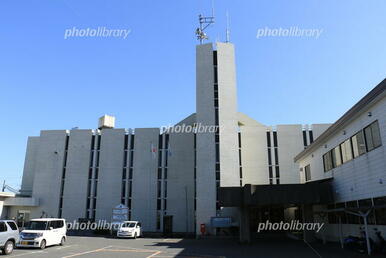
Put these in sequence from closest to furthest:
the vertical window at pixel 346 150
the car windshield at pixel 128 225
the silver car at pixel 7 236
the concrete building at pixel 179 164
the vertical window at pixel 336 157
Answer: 1. the silver car at pixel 7 236
2. the vertical window at pixel 346 150
3. the vertical window at pixel 336 157
4. the car windshield at pixel 128 225
5. the concrete building at pixel 179 164

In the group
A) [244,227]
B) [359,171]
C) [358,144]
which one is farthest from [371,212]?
[244,227]

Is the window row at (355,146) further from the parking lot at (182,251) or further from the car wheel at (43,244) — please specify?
the car wheel at (43,244)

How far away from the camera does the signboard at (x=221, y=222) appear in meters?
36.9

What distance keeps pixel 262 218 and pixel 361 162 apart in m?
23.8

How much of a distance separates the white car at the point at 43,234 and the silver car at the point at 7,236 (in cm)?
308

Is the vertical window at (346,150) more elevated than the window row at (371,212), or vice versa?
the vertical window at (346,150)

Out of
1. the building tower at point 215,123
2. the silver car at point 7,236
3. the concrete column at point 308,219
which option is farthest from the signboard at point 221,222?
the silver car at point 7,236

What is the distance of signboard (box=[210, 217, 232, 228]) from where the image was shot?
1452 inches

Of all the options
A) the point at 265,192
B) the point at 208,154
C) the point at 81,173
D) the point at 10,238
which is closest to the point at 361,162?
the point at 265,192

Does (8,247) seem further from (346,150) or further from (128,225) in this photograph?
(346,150)

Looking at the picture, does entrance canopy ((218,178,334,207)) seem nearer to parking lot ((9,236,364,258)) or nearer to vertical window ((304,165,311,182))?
parking lot ((9,236,364,258))

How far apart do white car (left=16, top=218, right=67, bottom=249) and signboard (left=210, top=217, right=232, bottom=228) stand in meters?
18.5

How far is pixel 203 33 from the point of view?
45.9m

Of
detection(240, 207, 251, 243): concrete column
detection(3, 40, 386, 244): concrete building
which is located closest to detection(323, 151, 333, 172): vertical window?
detection(240, 207, 251, 243): concrete column
